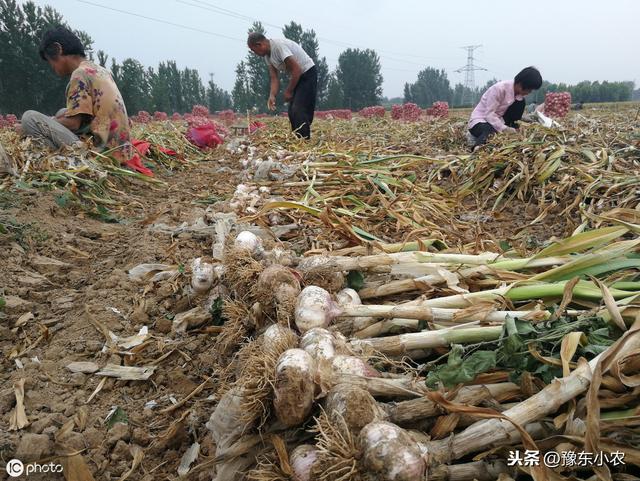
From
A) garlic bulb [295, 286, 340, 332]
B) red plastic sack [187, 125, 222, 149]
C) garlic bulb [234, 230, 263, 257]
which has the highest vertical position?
red plastic sack [187, 125, 222, 149]

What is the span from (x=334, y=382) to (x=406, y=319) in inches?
14.8

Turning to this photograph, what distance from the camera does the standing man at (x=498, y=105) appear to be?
4465mm

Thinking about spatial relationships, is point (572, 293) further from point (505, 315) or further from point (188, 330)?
point (188, 330)

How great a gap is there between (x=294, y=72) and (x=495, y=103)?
104 inches

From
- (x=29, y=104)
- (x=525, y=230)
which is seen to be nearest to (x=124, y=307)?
(x=525, y=230)

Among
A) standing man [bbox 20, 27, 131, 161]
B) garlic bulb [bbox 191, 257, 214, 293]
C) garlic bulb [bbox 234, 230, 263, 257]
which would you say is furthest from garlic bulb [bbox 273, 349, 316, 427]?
standing man [bbox 20, 27, 131, 161]

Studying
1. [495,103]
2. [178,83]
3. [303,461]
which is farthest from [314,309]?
[178,83]

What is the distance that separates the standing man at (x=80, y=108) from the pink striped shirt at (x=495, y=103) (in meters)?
3.97

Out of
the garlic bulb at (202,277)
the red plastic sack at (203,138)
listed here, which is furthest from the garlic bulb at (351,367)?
the red plastic sack at (203,138)

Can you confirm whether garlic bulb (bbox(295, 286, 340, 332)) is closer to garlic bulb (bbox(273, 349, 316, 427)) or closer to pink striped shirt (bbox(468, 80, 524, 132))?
garlic bulb (bbox(273, 349, 316, 427))

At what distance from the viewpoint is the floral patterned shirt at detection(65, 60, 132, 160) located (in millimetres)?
3576

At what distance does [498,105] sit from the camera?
185 inches

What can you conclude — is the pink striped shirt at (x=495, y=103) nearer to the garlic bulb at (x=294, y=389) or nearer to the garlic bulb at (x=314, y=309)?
the garlic bulb at (x=314, y=309)

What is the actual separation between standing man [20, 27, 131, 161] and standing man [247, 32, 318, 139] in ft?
7.27
